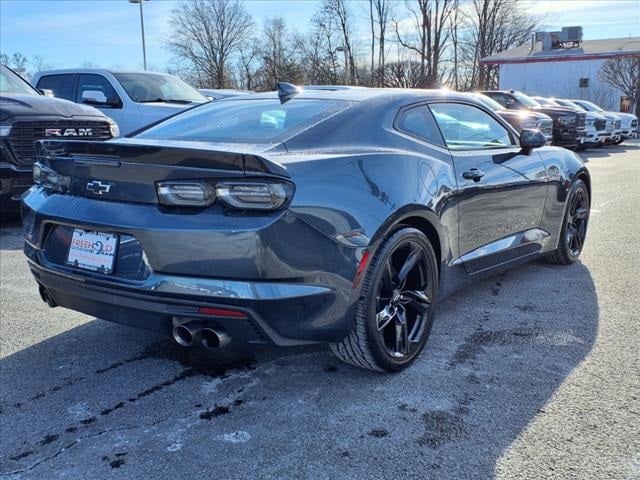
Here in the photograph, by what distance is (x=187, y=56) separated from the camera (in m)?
55.0

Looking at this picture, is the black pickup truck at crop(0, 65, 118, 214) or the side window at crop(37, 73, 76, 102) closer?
the black pickup truck at crop(0, 65, 118, 214)

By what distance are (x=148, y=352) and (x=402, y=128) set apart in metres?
1.90

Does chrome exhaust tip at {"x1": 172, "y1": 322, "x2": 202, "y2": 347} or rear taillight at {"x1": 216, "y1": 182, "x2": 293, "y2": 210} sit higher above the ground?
rear taillight at {"x1": 216, "y1": 182, "x2": 293, "y2": 210}

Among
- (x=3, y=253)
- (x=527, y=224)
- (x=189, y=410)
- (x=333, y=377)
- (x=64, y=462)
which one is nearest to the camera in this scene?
A: (x=64, y=462)

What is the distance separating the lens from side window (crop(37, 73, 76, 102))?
982 centimetres

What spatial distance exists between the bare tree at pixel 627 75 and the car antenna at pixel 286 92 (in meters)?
30.1

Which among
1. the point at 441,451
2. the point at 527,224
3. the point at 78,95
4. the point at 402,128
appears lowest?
the point at 441,451

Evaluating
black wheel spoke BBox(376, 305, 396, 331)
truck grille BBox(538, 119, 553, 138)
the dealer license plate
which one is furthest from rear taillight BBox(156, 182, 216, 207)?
truck grille BBox(538, 119, 553, 138)

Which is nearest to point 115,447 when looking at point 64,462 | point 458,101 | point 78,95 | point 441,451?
point 64,462

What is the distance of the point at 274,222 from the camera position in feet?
8.08

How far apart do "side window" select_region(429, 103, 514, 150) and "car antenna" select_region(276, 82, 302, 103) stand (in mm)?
828

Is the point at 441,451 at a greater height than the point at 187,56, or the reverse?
the point at 187,56

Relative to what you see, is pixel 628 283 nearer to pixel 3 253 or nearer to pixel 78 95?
pixel 3 253

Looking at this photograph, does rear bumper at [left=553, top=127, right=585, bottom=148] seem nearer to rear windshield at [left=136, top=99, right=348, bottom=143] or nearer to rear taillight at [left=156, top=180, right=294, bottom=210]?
rear windshield at [left=136, top=99, right=348, bottom=143]
